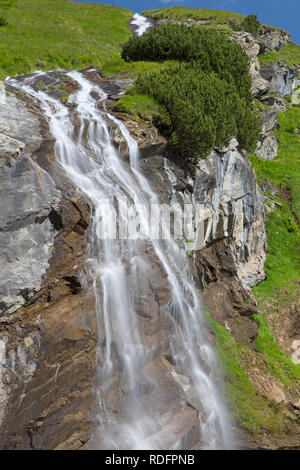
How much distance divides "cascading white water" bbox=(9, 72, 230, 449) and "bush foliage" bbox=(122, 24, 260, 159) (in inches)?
120

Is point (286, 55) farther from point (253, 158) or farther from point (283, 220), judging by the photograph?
point (283, 220)

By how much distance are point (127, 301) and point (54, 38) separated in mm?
34024

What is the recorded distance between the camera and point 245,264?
1848 centimetres

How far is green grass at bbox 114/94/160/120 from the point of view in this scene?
50.5ft

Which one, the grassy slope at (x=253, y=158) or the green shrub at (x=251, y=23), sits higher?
the green shrub at (x=251, y=23)

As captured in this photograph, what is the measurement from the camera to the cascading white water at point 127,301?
8047 millimetres

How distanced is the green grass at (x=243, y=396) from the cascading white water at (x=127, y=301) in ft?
2.20

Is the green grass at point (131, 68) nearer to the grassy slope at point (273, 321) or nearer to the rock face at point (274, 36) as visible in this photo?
the grassy slope at point (273, 321)

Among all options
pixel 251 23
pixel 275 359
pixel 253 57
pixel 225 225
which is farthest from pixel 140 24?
pixel 275 359

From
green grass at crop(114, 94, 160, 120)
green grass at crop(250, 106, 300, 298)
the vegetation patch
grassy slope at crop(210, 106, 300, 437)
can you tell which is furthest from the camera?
green grass at crop(250, 106, 300, 298)

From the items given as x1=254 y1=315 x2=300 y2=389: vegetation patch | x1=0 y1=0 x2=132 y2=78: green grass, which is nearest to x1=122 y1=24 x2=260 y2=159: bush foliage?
x1=0 y1=0 x2=132 y2=78: green grass

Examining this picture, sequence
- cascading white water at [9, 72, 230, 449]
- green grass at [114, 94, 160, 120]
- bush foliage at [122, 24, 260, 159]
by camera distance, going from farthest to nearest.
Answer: green grass at [114, 94, 160, 120], bush foliage at [122, 24, 260, 159], cascading white water at [9, 72, 230, 449]

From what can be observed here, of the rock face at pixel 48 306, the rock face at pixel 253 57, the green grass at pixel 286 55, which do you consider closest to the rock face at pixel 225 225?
the rock face at pixel 48 306

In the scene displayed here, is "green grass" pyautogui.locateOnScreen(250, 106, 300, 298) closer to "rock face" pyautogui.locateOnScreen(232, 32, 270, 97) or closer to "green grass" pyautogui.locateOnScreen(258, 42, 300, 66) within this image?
"rock face" pyautogui.locateOnScreen(232, 32, 270, 97)
